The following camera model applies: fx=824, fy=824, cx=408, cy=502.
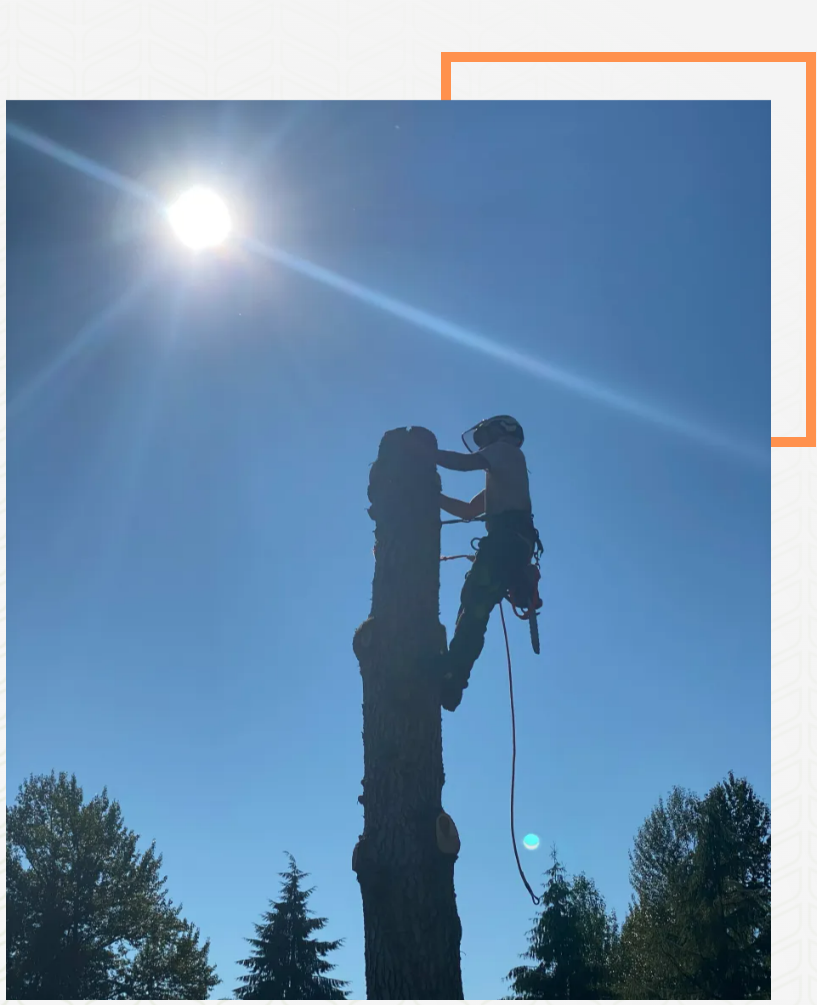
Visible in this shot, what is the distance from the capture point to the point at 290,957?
2377 centimetres

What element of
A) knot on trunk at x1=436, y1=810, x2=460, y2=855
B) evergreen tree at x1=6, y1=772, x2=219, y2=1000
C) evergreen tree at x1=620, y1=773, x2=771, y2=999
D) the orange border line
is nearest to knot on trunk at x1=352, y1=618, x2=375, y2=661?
knot on trunk at x1=436, y1=810, x2=460, y2=855

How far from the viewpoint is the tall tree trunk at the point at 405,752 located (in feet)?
13.0

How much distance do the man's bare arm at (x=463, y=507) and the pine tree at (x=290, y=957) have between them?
2194cm

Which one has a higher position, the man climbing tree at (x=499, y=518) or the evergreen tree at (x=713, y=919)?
the man climbing tree at (x=499, y=518)

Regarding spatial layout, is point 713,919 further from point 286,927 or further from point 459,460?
point 459,460

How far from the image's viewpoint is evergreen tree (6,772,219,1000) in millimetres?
22656

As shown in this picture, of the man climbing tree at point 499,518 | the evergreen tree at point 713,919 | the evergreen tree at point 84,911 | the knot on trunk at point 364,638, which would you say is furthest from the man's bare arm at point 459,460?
the evergreen tree at point 84,911

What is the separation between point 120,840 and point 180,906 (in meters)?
2.73

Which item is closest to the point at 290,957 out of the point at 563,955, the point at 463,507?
the point at 563,955

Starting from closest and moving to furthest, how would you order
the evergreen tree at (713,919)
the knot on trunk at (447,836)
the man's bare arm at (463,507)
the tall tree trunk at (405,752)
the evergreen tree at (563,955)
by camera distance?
the tall tree trunk at (405,752)
the knot on trunk at (447,836)
the man's bare arm at (463,507)
the evergreen tree at (713,919)
the evergreen tree at (563,955)

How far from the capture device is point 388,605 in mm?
4645

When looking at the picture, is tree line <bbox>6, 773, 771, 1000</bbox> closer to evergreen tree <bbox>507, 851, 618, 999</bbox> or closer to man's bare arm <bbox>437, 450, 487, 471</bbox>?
evergreen tree <bbox>507, 851, 618, 999</bbox>
